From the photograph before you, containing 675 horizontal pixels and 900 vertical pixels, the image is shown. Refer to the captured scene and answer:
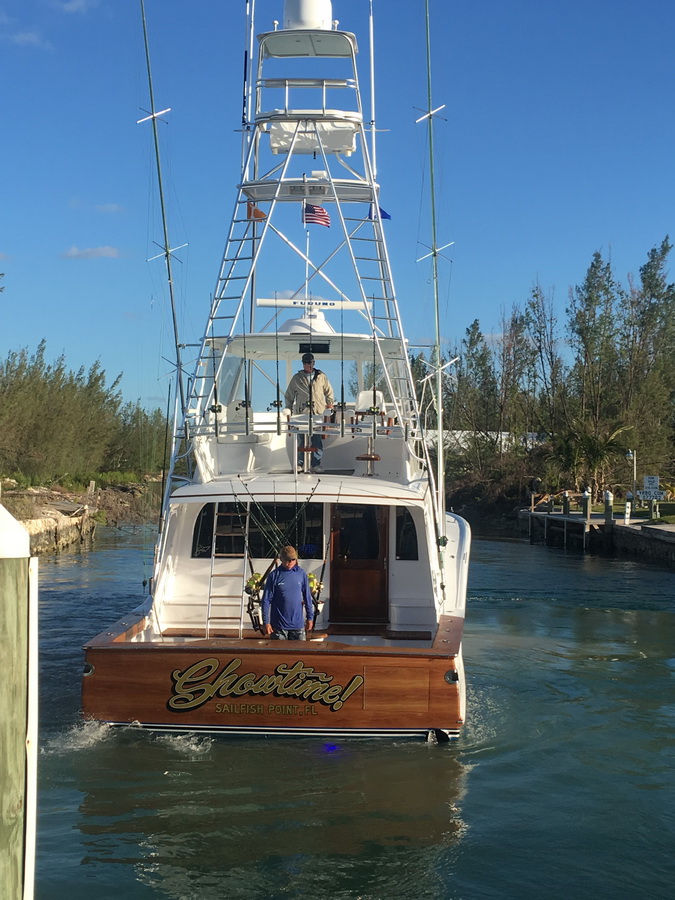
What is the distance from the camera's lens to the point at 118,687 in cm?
789

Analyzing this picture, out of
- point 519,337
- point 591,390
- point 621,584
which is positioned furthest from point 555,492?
point 621,584

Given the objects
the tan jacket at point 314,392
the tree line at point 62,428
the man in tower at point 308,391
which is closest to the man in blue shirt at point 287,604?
the man in tower at point 308,391

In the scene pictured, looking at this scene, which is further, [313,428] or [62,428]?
[62,428]

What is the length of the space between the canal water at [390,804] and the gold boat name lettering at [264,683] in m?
0.61

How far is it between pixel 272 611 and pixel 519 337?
45.5 metres

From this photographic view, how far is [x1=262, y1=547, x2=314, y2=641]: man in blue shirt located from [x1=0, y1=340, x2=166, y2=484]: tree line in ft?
78.0

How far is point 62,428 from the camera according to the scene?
3872cm

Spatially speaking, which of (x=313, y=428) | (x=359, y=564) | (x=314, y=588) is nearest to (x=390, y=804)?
(x=314, y=588)

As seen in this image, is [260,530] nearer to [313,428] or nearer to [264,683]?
[313,428]

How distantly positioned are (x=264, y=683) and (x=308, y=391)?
476 centimetres

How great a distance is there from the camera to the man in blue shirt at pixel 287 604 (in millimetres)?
8938

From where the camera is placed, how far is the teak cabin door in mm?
10609

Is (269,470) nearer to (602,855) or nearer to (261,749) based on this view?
(261,749)

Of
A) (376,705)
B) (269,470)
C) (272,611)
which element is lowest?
(376,705)
